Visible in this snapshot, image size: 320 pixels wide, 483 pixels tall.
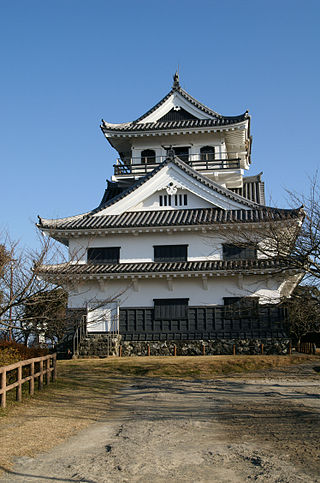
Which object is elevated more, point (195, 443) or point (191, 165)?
point (191, 165)

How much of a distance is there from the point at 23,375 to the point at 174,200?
54.3 ft

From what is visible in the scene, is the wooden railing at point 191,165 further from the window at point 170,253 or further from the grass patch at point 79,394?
the grass patch at point 79,394

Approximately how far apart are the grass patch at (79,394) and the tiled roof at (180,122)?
53.5 ft

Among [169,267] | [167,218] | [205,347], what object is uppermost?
[167,218]

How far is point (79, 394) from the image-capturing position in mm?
15727

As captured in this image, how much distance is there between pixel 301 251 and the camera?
1628 cm

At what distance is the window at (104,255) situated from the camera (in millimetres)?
29250

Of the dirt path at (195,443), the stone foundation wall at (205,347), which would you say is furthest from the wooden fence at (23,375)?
the stone foundation wall at (205,347)

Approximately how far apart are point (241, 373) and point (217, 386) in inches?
152

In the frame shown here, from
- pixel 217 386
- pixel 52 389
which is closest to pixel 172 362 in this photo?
Result: pixel 217 386

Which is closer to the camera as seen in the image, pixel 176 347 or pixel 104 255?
pixel 176 347

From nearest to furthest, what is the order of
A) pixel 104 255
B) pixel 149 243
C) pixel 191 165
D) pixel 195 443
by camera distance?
pixel 195 443, pixel 149 243, pixel 104 255, pixel 191 165

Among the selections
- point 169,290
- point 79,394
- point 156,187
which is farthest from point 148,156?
point 79,394

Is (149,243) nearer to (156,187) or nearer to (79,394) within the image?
(156,187)
